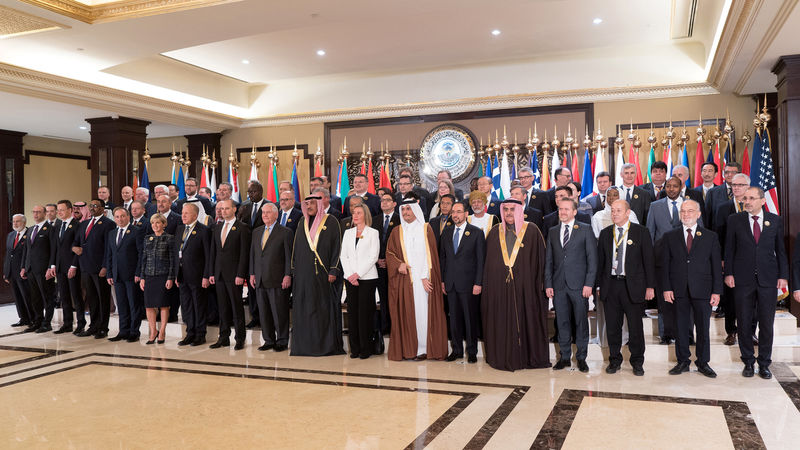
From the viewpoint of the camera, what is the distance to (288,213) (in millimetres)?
6613

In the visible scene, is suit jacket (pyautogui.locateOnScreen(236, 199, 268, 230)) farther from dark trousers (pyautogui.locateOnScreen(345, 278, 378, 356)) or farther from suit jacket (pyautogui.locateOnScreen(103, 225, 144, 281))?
dark trousers (pyautogui.locateOnScreen(345, 278, 378, 356))

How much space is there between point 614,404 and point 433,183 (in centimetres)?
673

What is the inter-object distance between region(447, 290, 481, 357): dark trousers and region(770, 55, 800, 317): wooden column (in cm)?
379

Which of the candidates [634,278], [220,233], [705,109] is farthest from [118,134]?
[705,109]

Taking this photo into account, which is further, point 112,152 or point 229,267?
point 112,152

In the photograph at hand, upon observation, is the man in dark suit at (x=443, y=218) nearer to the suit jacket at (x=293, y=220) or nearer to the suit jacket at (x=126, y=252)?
the suit jacket at (x=293, y=220)

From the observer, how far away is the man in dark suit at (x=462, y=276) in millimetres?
5449

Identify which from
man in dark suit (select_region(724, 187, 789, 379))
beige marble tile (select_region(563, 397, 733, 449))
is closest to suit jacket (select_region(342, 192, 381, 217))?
beige marble tile (select_region(563, 397, 733, 449))

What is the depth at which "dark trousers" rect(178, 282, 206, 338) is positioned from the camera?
6566 millimetres

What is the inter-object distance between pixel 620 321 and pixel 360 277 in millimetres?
2260

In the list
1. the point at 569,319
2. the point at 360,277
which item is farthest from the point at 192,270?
the point at 569,319

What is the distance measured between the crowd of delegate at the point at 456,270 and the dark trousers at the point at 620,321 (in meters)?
0.01

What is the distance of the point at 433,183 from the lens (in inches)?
416

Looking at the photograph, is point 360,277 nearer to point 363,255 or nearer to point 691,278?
point 363,255
